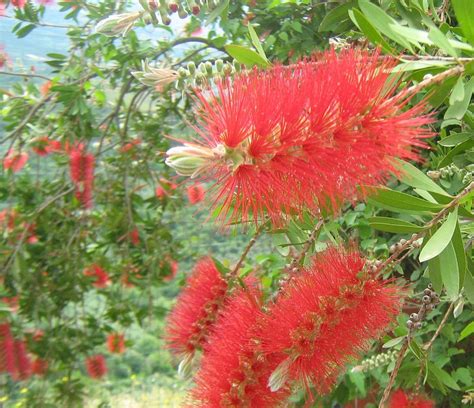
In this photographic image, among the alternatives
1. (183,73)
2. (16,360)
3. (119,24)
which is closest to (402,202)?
(183,73)

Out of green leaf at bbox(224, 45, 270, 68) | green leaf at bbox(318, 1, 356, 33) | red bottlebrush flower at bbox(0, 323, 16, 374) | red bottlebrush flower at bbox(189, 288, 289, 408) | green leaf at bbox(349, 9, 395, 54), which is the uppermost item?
green leaf at bbox(349, 9, 395, 54)

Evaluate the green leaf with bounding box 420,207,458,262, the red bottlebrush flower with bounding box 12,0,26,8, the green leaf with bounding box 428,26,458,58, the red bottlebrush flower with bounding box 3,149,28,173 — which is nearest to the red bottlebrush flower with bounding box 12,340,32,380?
the red bottlebrush flower with bounding box 3,149,28,173

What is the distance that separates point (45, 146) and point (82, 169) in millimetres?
303

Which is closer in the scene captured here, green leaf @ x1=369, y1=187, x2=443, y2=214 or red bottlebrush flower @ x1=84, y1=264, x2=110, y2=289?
green leaf @ x1=369, y1=187, x2=443, y2=214

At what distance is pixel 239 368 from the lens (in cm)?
91

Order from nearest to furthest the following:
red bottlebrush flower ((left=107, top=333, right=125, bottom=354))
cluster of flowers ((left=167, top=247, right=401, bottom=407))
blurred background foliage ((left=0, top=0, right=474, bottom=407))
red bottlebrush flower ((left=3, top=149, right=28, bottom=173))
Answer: cluster of flowers ((left=167, top=247, right=401, bottom=407)) → blurred background foliage ((left=0, top=0, right=474, bottom=407)) → red bottlebrush flower ((left=3, top=149, right=28, bottom=173)) → red bottlebrush flower ((left=107, top=333, right=125, bottom=354))

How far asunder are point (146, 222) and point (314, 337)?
69.4 inches

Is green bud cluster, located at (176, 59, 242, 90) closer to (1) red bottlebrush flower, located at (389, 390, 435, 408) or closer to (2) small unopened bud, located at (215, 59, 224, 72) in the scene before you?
(2) small unopened bud, located at (215, 59, 224, 72)

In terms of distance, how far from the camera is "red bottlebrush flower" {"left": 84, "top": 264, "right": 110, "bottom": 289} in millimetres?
2619

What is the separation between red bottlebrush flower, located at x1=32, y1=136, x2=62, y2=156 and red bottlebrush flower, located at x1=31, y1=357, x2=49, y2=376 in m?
0.72

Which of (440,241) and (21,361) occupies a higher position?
(440,241)

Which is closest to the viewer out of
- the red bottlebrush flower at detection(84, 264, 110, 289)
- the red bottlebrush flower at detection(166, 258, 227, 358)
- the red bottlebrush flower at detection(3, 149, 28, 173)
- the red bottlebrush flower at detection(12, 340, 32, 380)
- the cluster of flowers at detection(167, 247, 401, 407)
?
the cluster of flowers at detection(167, 247, 401, 407)

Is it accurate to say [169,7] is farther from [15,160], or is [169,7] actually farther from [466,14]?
[15,160]

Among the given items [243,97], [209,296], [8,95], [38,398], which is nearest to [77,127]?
[8,95]
